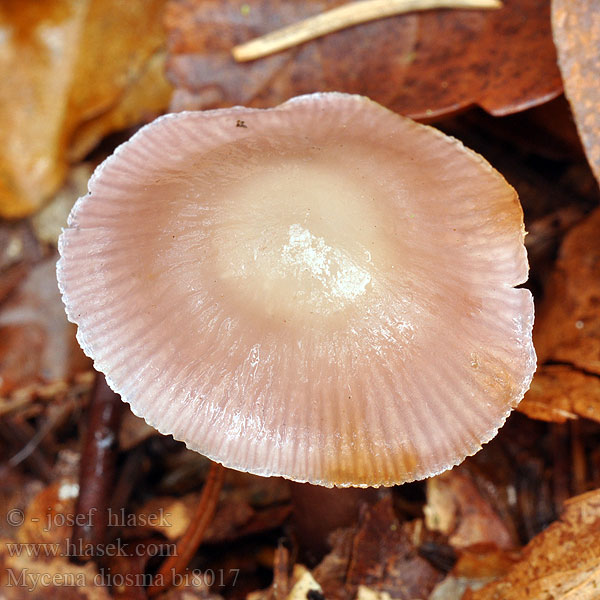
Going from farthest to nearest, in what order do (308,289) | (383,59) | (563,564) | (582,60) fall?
(383,59), (582,60), (563,564), (308,289)

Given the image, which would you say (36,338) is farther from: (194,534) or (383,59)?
(383,59)

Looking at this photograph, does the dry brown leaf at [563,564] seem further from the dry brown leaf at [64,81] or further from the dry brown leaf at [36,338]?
the dry brown leaf at [64,81]

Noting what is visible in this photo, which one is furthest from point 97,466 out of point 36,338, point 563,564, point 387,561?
point 563,564

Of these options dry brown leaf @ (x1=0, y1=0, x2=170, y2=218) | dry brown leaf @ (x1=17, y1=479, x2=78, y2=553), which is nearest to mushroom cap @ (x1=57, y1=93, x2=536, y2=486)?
dry brown leaf @ (x1=17, y1=479, x2=78, y2=553)

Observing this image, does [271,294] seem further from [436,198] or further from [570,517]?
[570,517]

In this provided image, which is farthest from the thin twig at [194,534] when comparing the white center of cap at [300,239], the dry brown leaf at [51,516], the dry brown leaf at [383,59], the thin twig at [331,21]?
the thin twig at [331,21]

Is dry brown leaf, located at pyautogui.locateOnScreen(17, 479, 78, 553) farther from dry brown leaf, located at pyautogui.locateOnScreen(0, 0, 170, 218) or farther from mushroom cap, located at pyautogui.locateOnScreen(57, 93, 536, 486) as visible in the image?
dry brown leaf, located at pyautogui.locateOnScreen(0, 0, 170, 218)
